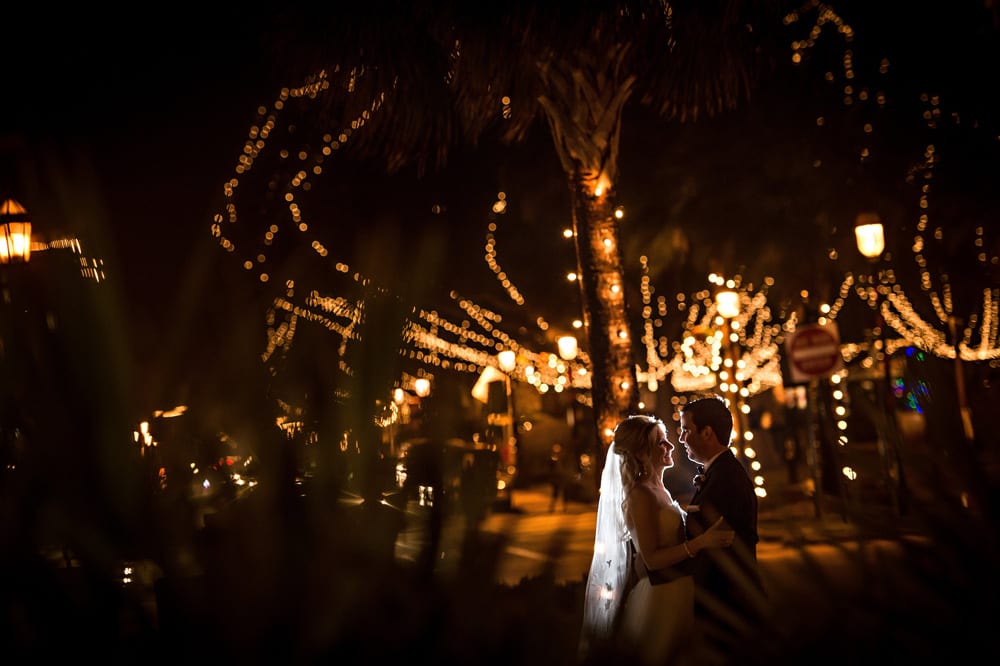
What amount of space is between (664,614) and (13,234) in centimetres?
1037

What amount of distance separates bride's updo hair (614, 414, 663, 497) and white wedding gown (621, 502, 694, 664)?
0.22 meters

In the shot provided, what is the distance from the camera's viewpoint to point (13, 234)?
12656 mm

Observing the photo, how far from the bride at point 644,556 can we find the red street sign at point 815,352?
737cm

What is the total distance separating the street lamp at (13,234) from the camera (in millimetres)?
12656

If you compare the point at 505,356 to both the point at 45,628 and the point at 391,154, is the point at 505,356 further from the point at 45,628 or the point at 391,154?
the point at 45,628

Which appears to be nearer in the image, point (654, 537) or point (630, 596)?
point (654, 537)

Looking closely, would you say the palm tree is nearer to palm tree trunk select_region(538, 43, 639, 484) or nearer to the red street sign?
palm tree trunk select_region(538, 43, 639, 484)

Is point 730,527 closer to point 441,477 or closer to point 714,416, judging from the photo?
point 714,416

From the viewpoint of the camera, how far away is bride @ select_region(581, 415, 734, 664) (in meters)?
5.09

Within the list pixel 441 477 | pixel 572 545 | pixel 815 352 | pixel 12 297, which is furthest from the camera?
pixel 572 545

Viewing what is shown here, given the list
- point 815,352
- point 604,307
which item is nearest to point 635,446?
point 604,307

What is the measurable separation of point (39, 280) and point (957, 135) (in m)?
14.2

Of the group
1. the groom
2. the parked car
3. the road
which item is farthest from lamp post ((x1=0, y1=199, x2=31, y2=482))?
the groom

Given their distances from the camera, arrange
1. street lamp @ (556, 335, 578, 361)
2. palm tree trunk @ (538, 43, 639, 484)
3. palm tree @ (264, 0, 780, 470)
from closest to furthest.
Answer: palm tree @ (264, 0, 780, 470)
palm tree trunk @ (538, 43, 639, 484)
street lamp @ (556, 335, 578, 361)
